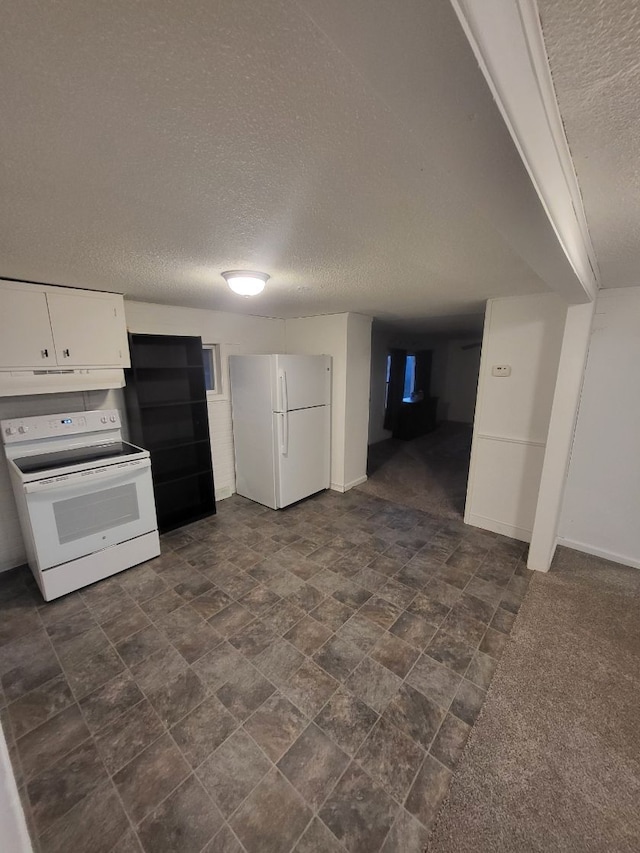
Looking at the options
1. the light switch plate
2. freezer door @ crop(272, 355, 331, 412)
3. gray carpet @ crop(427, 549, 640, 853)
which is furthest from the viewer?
freezer door @ crop(272, 355, 331, 412)

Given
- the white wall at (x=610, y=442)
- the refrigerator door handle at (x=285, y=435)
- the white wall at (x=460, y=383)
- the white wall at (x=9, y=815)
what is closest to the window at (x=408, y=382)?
the white wall at (x=460, y=383)

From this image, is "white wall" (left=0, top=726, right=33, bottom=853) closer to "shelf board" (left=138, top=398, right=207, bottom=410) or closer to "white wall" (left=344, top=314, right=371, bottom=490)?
"shelf board" (left=138, top=398, right=207, bottom=410)

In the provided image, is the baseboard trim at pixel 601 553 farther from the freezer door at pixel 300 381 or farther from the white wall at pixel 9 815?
the white wall at pixel 9 815

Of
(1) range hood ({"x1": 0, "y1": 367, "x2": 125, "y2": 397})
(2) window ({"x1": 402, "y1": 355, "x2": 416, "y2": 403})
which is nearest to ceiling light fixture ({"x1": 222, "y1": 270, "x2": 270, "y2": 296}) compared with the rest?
→ (1) range hood ({"x1": 0, "y1": 367, "x2": 125, "y2": 397})

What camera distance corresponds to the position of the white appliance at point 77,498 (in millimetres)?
2221

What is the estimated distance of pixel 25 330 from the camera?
227 centimetres

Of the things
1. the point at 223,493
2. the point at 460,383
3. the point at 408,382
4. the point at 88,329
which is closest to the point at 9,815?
the point at 88,329

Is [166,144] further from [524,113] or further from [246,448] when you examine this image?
[246,448]

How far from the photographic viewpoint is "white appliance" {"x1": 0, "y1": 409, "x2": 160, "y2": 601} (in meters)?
2.22

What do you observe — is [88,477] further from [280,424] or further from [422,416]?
[422,416]

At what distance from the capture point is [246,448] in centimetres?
382

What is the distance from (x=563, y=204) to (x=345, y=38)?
3.29ft

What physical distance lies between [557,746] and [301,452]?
284cm

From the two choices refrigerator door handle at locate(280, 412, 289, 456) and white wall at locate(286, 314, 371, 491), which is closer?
refrigerator door handle at locate(280, 412, 289, 456)
